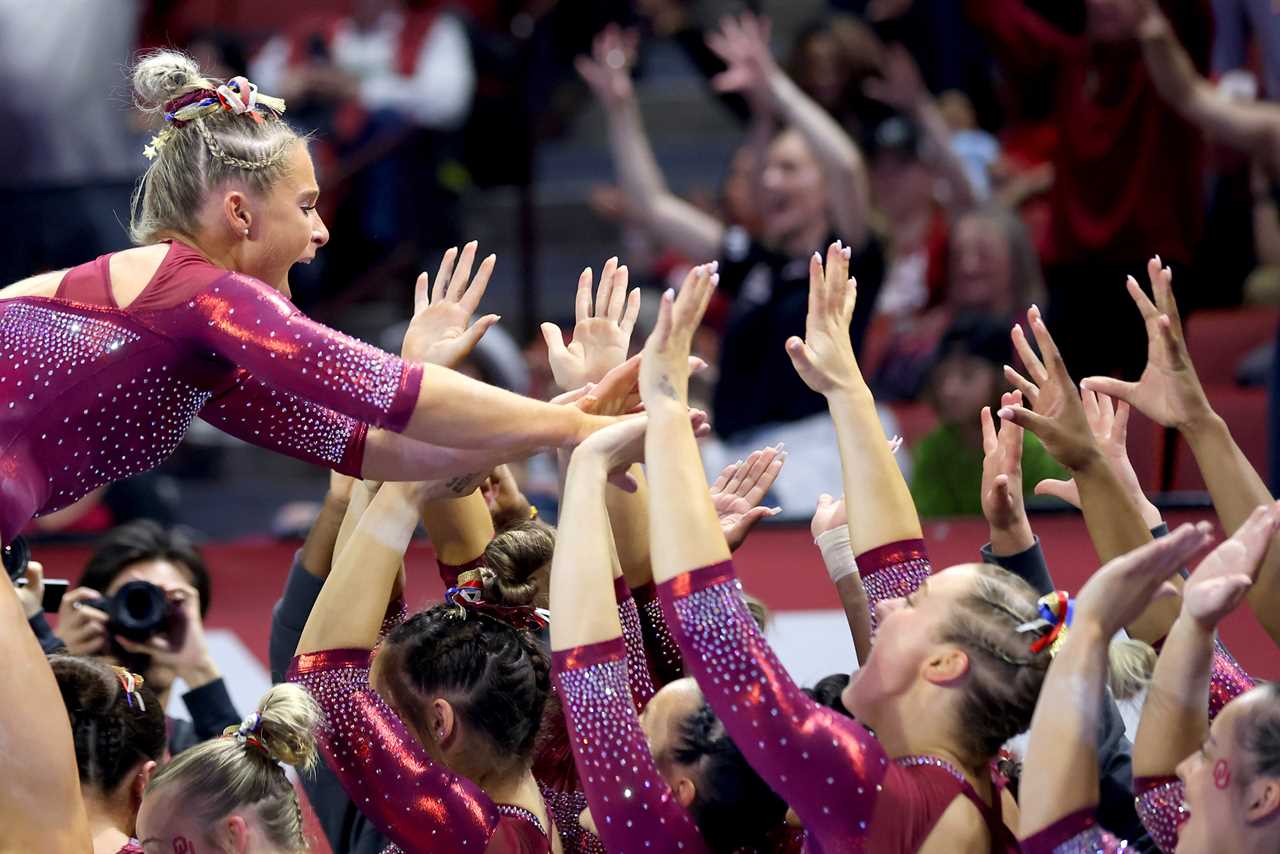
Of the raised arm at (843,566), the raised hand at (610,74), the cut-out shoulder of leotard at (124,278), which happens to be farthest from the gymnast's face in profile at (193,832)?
the raised hand at (610,74)

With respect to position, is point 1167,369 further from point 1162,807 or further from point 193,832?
point 193,832

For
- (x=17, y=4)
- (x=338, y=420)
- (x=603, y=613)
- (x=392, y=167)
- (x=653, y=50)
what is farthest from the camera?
(x=653, y=50)

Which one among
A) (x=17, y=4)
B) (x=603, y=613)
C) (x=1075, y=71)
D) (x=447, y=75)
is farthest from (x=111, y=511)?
(x=603, y=613)

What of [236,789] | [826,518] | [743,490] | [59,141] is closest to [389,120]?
[59,141]

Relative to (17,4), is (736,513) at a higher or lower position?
lower

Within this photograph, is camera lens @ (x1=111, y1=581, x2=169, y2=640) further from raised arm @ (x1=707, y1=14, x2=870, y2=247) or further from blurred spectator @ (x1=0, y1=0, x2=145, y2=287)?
blurred spectator @ (x1=0, y1=0, x2=145, y2=287)

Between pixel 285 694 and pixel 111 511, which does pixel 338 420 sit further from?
pixel 111 511

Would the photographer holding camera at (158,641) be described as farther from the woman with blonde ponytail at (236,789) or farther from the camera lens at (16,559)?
the woman with blonde ponytail at (236,789)

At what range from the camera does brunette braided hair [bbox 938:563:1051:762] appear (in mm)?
1915

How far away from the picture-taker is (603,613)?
6.40ft

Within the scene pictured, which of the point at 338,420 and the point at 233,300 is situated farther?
the point at 338,420

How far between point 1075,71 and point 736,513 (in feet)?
9.24

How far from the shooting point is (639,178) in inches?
220

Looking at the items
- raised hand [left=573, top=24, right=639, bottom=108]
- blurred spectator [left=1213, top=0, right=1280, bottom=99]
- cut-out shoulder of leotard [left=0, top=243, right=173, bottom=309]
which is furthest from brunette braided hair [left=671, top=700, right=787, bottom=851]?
raised hand [left=573, top=24, right=639, bottom=108]
